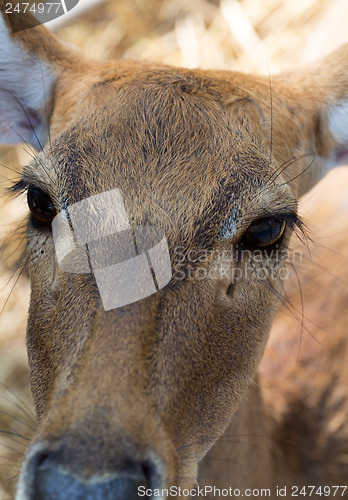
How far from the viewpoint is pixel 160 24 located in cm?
878

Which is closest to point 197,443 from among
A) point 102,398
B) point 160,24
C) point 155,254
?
point 102,398

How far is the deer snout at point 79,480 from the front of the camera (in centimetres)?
222

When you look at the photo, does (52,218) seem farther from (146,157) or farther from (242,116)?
(242,116)

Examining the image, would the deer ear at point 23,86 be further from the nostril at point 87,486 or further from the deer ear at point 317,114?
the nostril at point 87,486

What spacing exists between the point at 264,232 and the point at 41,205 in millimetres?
1156

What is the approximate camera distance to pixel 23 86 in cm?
396

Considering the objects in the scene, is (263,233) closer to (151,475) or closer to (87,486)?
(151,475)

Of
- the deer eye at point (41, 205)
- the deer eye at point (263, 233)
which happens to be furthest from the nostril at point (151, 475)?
the deer eye at point (41, 205)

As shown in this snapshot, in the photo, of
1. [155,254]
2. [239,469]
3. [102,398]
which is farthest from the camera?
[239,469]

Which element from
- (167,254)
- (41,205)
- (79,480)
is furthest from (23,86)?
(79,480)

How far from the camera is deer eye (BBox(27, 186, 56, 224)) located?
309 cm

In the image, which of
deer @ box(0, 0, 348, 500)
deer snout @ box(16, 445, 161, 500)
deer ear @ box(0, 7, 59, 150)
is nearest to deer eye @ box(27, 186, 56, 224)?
deer @ box(0, 0, 348, 500)

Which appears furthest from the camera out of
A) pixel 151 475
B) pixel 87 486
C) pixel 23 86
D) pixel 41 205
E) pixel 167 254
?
pixel 23 86

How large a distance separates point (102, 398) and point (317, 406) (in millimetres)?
3460
